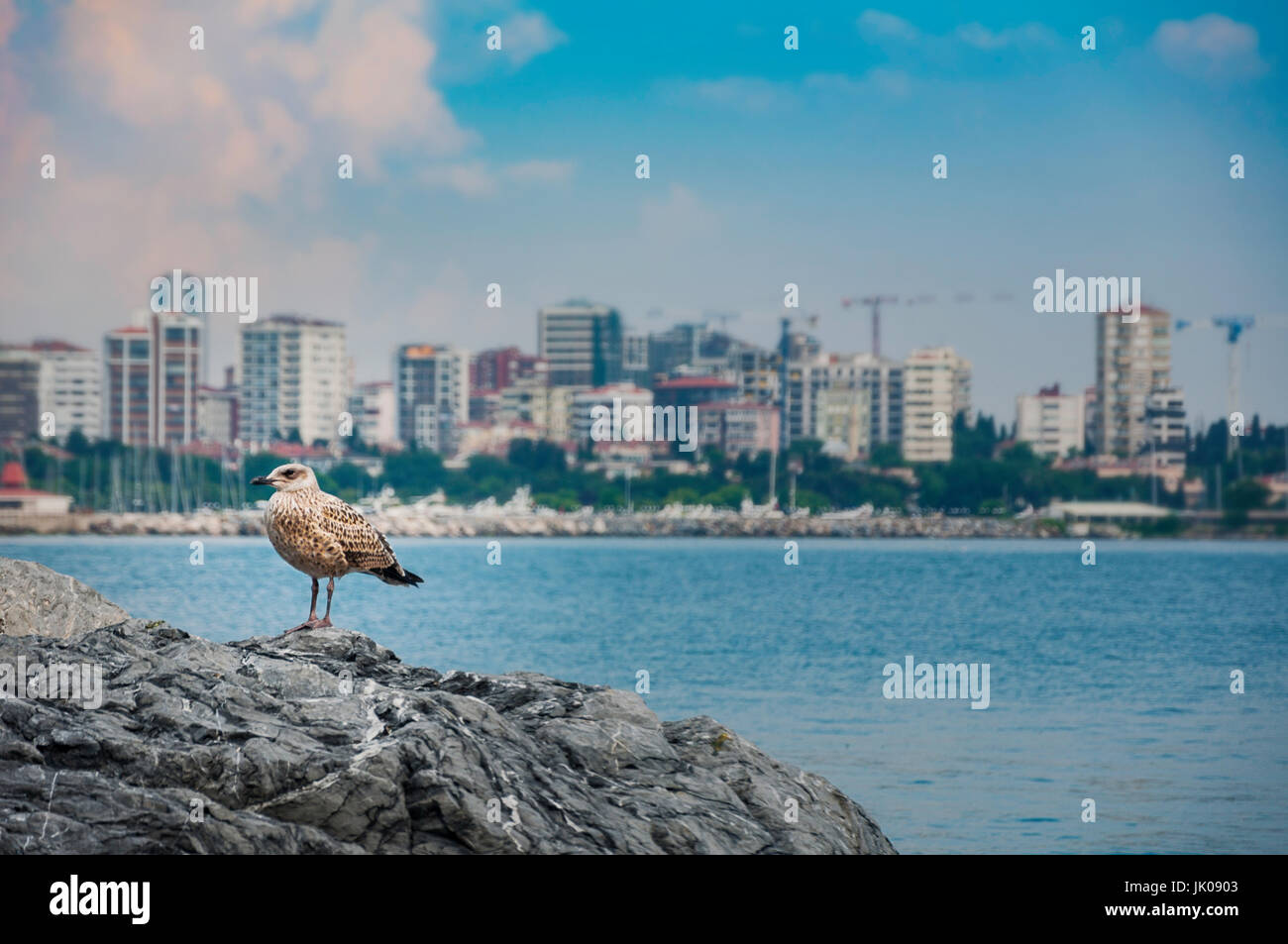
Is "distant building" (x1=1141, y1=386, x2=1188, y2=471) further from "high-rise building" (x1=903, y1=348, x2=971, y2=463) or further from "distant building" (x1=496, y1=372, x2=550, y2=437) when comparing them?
"distant building" (x1=496, y1=372, x2=550, y2=437)

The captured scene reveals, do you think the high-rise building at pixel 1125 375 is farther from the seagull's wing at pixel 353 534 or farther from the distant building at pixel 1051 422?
the seagull's wing at pixel 353 534

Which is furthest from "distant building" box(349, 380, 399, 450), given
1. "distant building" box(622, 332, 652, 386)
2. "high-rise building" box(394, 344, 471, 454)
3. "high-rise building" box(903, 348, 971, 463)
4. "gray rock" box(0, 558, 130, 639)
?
"gray rock" box(0, 558, 130, 639)

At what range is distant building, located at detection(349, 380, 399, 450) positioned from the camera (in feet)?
560

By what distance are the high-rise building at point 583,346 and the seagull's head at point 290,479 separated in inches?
6858

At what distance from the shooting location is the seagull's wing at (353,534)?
9789 millimetres

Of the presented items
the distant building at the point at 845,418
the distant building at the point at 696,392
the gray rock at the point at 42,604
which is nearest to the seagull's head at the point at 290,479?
the gray rock at the point at 42,604

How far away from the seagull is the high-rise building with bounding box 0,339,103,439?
157m

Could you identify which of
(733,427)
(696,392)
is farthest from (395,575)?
(696,392)

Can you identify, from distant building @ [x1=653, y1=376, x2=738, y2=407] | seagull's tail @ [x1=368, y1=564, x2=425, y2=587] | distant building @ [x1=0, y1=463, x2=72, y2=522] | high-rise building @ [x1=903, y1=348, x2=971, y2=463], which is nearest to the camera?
seagull's tail @ [x1=368, y1=564, x2=425, y2=587]

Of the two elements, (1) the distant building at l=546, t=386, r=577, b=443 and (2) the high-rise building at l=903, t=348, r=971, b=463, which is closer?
(2) the high-rise building at l=903, t=348, r=971, b=463
